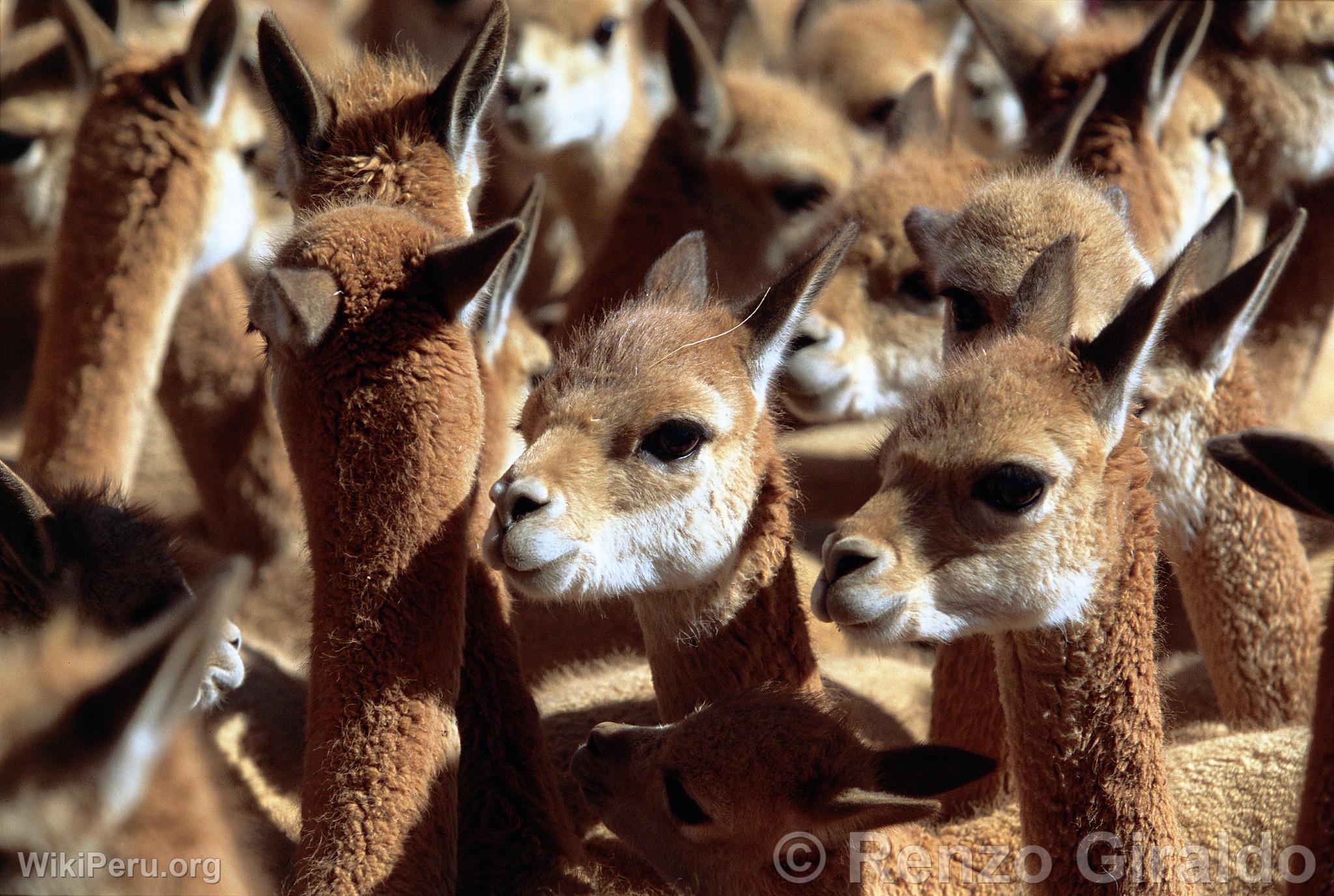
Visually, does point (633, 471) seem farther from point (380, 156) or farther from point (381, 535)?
point (380, 156)

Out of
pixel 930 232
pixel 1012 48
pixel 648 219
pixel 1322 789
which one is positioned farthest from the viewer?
pixel 648 219

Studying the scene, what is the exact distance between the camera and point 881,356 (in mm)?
5480

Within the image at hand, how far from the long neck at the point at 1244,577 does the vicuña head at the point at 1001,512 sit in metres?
1.22

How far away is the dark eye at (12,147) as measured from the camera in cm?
618

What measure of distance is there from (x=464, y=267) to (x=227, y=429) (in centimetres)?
296

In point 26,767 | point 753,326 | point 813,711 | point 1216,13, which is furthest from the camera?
point 1216,13

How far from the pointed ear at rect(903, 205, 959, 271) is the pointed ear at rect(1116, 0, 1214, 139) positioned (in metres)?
1.21

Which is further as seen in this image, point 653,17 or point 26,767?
point 653,17

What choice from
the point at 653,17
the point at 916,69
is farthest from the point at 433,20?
the point at 916,69

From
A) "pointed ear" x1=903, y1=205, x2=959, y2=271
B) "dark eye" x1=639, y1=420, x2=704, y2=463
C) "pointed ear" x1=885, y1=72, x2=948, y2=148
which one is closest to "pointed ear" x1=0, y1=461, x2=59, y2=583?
"dark eye" x1=639, y1=420, x2=704, y2=463

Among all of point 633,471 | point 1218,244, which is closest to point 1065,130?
point 1218,244

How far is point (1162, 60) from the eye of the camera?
16.9 feet

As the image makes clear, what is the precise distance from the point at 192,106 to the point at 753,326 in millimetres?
2728

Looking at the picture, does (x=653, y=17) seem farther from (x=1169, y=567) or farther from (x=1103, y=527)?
(x=1103, y=527)
